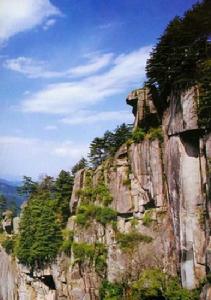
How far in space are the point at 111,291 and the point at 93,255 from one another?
14.7 ft

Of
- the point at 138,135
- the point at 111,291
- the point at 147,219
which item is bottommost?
the point at 111,291

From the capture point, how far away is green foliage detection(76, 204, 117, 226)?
3916 centimetres

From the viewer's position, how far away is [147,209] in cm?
3672

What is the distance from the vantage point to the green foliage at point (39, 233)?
150 ft

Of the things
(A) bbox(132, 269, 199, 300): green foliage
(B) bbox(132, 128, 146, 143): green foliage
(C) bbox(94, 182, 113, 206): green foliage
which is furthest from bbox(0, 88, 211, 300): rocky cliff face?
(A) bbox(132, 269, 199, 300): green foliage

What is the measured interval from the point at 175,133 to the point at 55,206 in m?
21.9

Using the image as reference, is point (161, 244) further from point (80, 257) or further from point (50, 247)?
point (50, 247)

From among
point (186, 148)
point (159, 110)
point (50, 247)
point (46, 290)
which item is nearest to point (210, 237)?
point (186, 148)

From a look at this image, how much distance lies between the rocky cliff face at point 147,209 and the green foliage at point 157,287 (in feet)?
2.27

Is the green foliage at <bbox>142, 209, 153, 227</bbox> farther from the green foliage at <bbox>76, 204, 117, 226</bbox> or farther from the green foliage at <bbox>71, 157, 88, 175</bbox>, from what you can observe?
the green foliage at <bbox>71, 157, 88, 175</bbox>

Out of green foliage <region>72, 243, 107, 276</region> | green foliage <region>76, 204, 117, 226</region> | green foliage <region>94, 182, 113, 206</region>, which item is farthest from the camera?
green foliage <region>94, 182, 113, 206</region>

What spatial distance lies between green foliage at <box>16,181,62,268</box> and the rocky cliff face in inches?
64.9

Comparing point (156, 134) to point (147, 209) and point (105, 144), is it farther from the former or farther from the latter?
point (105, 144)

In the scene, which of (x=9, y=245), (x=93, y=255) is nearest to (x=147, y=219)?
(x=93, y=255)
